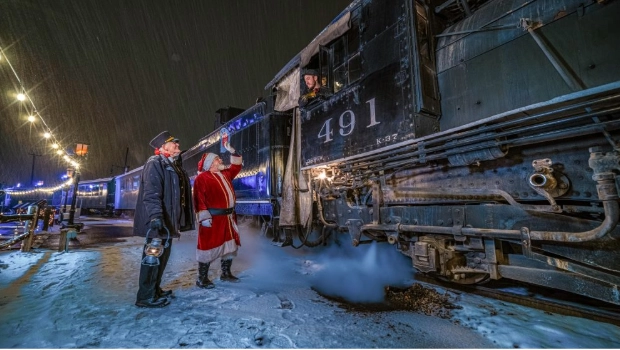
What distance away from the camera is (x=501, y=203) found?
2602 millimetres

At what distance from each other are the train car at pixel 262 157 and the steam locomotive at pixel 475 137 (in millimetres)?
1250

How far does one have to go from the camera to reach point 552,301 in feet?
9.19

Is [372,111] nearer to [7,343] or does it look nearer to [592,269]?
[592,269]

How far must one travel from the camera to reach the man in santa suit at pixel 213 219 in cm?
354

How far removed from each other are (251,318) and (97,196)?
30.9m

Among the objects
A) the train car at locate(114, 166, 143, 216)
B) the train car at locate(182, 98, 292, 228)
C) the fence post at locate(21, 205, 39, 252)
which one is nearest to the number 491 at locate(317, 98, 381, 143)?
the train car at locate(182, 98, 292, 228)

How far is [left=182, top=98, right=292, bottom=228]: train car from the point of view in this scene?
573 centimetres

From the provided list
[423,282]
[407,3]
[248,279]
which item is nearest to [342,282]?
[423,282]

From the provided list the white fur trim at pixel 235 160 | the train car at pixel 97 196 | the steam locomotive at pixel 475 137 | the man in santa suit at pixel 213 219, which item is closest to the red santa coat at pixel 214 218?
the man in santa suit at pixel 213 219

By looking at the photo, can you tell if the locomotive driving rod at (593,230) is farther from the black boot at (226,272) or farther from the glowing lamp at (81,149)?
the glowing lamp at (81,149)

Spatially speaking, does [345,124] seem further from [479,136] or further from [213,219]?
[213,219]

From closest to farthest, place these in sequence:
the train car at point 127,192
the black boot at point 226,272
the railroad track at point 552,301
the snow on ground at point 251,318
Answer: the snow on ground at point 251,318
the railroad track at point 552,301
the black boot at point 226,272
the train car at point 127,192

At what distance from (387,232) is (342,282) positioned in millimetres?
1143

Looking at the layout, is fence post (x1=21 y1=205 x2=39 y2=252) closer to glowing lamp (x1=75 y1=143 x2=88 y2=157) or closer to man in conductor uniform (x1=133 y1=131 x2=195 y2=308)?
man in conductor uniform (x1=133 y1=131 x2=195 y2=308)
